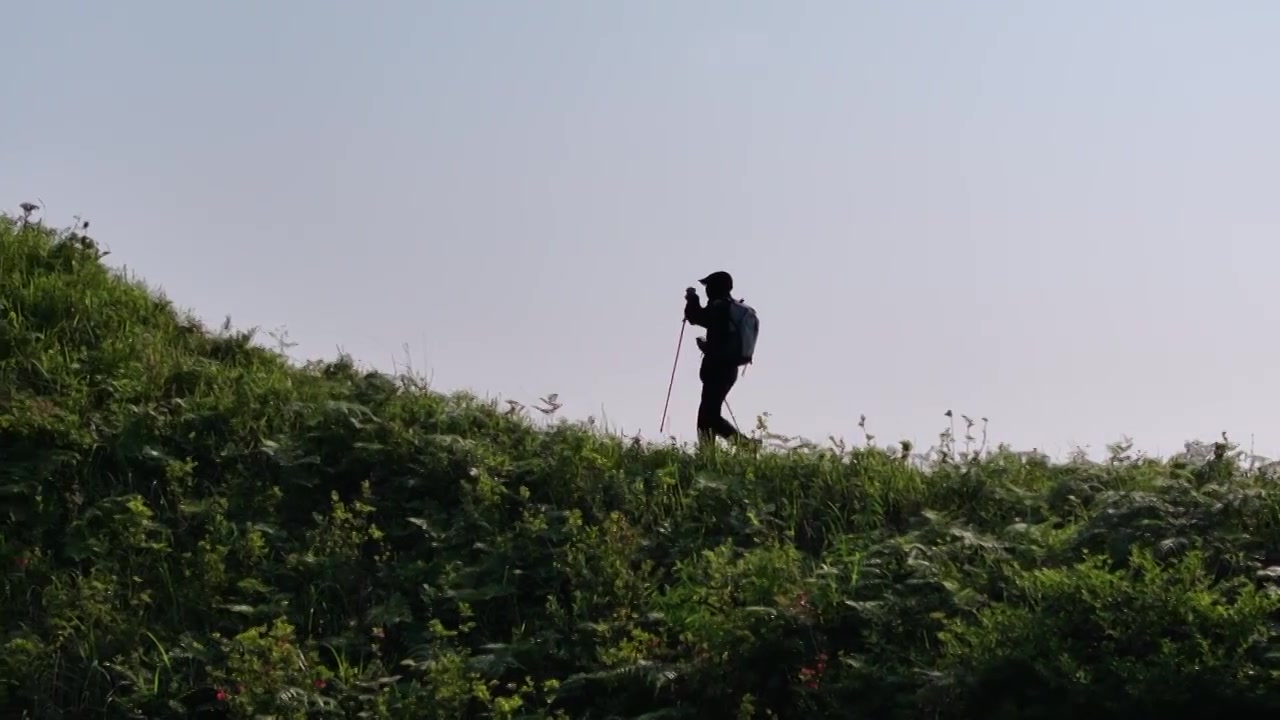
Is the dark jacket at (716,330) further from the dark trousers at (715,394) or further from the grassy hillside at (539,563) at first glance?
the grassy hillside at (539,563)

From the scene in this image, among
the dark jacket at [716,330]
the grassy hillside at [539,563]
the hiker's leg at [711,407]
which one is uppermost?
the dark jacket at [716,330]

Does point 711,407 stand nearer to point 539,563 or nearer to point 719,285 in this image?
point 719,285

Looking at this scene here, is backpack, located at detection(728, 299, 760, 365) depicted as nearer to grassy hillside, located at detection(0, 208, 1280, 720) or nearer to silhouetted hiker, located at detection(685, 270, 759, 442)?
silhouetted hiker, located at detection(685, 270, 759, 442)

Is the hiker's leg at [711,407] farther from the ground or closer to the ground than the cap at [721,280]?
closer to the ground

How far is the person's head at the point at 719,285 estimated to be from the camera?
1244cm

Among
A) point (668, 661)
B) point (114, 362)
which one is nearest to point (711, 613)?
point (668, 661)

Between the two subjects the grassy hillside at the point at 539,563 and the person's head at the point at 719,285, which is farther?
the person's head at the point at 719,285

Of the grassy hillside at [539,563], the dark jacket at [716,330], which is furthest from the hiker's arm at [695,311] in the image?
the grassy hillside at [539,563]

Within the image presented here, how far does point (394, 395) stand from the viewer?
11250mm

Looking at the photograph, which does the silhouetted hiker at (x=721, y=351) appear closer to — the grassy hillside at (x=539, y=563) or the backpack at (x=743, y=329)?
the backpack at (x=743, y=329)

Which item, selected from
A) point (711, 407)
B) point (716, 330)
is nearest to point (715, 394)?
point (711, 407)

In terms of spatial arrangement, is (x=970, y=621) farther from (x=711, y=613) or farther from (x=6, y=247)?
(x=6, y=247)

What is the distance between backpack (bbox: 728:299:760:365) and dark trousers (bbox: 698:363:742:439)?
155mm

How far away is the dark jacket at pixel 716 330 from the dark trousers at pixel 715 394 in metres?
0.06
